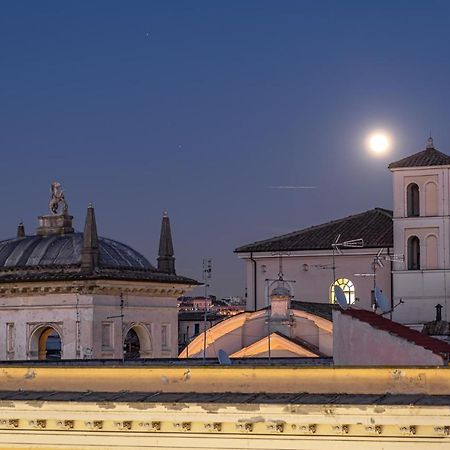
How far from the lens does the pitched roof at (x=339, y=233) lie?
69.2 metres

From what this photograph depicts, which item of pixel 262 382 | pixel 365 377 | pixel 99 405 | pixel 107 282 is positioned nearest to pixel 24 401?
pixel 99 405

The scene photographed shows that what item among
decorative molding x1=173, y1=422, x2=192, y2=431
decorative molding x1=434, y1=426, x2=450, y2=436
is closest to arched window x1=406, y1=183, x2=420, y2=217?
decorative molding x1=173, y1=422, x2=192, y2=431

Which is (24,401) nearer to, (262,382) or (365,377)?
(262,382)

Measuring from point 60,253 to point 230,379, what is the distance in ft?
89.8

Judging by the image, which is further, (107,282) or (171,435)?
(107,282)

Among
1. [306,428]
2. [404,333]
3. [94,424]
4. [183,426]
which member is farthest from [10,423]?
[404,333]

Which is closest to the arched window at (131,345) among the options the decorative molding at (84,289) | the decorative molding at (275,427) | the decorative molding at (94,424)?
the decorative molding at (84,289)

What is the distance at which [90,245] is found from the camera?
42.7 m

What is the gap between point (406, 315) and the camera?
6500cm

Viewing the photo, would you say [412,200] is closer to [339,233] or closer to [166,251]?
[339,233]

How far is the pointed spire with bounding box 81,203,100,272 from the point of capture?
42031 millimetres

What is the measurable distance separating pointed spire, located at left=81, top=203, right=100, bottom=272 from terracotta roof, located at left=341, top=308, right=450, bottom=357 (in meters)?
21.1

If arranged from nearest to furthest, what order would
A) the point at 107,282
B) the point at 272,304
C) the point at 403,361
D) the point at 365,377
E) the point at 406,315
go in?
the point at 365,377
the point at 403,361
the point at 107,282
the point at 272,304
the point at 406,315

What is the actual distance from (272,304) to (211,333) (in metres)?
2.28
